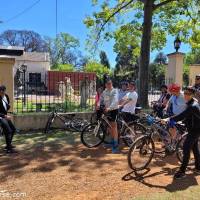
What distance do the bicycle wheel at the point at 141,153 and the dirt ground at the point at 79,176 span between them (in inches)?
A: 7.8

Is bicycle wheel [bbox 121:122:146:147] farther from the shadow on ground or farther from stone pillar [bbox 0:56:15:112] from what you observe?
stone pillar [bbox 0:56:15:112]

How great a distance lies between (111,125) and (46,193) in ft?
11.5

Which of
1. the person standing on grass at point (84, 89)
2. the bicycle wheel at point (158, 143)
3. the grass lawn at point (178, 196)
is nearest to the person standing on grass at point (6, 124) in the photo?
the bicycle wheel at point (158, 143)

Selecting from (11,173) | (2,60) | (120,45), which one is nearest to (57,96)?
(2,60)

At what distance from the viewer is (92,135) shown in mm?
10023

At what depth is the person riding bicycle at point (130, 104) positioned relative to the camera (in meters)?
10.2

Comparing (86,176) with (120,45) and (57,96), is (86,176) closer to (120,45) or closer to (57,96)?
(57,96)

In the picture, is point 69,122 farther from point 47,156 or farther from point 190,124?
point 190,124

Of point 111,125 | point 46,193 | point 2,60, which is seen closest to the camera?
point 46,193

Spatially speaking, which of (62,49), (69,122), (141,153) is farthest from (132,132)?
(62,49)

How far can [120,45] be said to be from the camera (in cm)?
2128

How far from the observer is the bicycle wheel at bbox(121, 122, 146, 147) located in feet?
31.9

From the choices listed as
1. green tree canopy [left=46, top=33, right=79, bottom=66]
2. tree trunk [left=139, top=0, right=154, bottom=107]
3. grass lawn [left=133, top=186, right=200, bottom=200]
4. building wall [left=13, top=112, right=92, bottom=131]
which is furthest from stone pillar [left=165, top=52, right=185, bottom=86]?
green tree canopy [left=46, top=33, right=79, bottom=66]

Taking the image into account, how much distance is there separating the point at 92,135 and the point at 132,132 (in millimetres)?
1027
